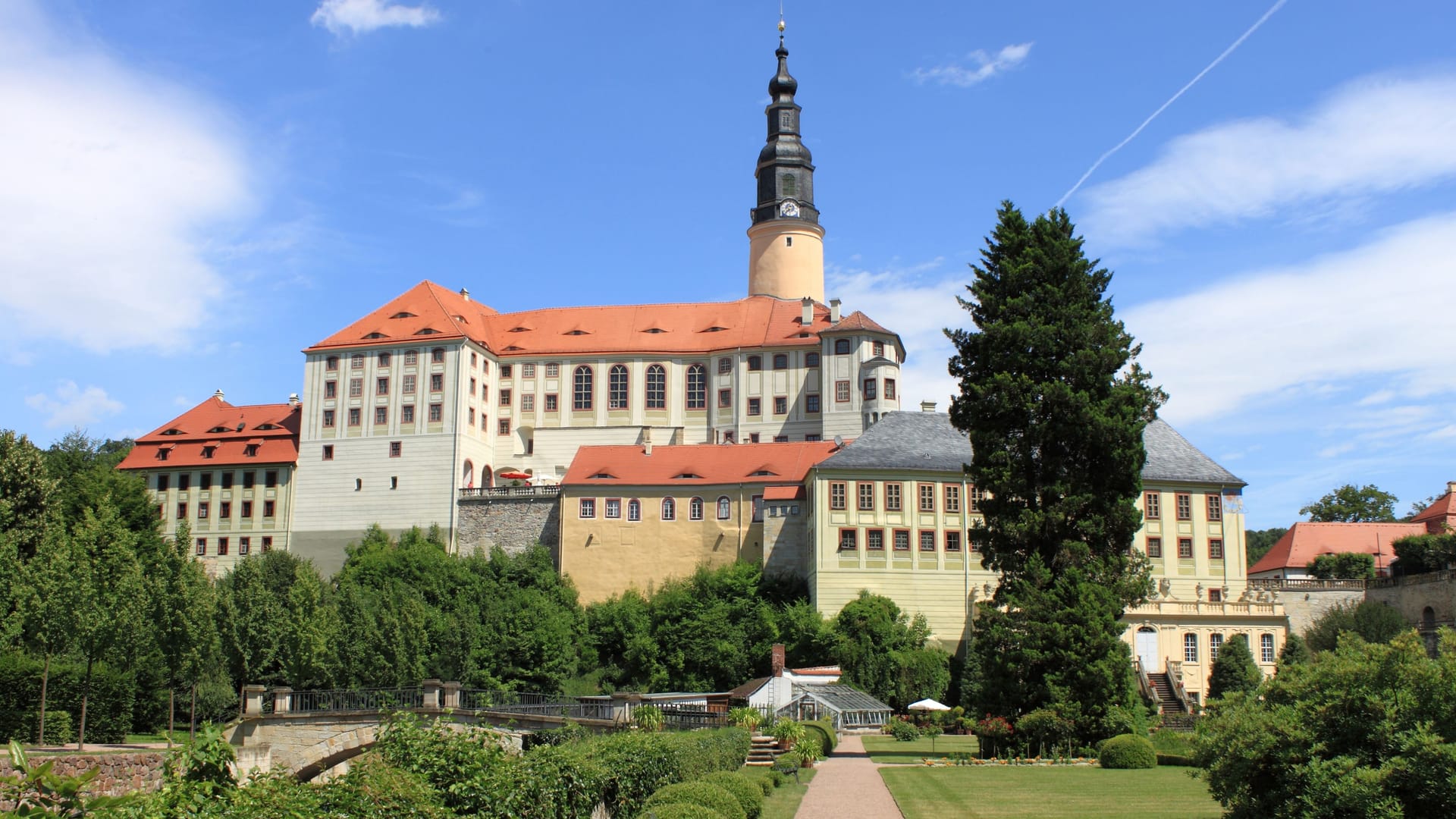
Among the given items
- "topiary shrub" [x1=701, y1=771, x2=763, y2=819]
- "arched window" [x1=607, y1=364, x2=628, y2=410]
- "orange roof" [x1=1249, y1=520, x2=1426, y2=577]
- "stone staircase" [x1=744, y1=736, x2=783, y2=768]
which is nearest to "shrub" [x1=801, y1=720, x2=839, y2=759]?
"stone staircase" [x1=744, y1=736, x2=783, y2=768]

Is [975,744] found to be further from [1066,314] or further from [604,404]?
[604,404]

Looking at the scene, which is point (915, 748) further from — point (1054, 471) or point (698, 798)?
point (698, 798)

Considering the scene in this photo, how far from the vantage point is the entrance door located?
5366 cm

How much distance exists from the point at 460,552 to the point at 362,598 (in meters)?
12.5

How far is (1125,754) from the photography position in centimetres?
2845

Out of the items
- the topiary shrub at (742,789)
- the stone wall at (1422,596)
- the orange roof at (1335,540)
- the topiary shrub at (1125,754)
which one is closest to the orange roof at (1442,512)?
the orange roof at (1335,540)

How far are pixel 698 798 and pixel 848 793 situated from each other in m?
7.90

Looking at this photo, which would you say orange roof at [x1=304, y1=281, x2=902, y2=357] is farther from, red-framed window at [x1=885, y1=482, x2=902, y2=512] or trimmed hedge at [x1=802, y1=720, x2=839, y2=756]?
trimmed hedge at [x1=802, y1=720, x2=839, y2=756]

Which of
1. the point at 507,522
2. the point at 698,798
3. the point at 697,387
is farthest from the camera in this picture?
the point at 697,387

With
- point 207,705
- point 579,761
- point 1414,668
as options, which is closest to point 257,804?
point 579,761

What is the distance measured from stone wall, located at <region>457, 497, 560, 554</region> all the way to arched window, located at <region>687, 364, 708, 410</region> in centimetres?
1205

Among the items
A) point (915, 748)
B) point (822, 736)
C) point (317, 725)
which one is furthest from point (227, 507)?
point (822, 736)

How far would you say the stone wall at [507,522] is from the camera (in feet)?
223

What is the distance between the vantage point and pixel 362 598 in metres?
57.2
